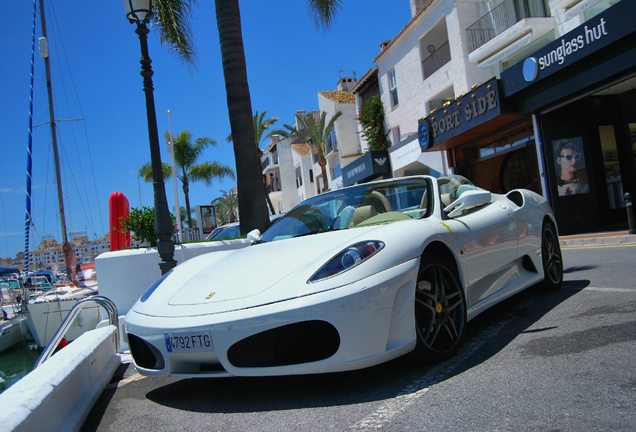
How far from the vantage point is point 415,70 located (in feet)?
75.2

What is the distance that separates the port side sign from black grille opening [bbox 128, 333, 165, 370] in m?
11.7

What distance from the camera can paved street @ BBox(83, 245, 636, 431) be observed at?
2.18 meters

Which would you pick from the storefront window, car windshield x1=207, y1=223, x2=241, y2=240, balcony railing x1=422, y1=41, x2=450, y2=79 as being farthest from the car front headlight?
balcony railing x1=422, y1=41, x2=450, y2=79

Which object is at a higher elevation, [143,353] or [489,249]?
[489,249]

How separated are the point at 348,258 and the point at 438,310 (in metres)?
0.66

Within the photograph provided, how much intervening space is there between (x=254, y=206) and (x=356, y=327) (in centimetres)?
654

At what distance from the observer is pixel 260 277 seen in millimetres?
3035

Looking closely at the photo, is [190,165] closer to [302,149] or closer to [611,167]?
[302,149]

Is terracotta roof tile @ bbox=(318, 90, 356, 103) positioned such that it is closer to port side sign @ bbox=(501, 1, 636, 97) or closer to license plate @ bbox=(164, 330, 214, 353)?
port side sign @ bbox=(501, 1, 636, 97)

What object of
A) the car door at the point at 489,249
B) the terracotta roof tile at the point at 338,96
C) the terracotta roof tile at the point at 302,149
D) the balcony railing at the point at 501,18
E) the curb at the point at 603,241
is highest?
the terracotta roof tile at the point at 338,96

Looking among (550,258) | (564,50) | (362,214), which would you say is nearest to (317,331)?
(362,214)

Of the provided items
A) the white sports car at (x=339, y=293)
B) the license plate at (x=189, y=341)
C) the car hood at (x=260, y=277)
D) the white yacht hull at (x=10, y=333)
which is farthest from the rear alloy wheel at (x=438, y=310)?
the white yacht hull at (x=10, y=333)

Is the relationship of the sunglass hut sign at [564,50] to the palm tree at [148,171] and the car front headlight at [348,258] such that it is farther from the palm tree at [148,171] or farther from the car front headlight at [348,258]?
the palm tree at [148,171]

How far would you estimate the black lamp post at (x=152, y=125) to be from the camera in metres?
6.58
